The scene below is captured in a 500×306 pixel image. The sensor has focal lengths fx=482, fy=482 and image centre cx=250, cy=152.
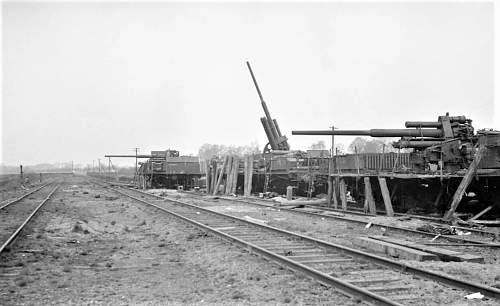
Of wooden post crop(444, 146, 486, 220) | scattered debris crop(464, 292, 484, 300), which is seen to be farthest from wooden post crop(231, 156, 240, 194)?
scattered debris crop(464, 292, 484, 300)

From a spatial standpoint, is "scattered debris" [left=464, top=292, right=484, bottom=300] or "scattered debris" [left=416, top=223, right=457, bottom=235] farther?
"scattered debris" [left=416, top=223, right=457, bottom=235]

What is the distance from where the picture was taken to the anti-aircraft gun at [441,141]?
47.8 ft

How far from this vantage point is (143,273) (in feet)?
24.0

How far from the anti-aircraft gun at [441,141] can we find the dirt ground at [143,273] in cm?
810

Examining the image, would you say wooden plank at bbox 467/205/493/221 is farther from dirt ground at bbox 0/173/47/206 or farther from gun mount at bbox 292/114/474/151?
dirt ground at bbox 0/173/47/206

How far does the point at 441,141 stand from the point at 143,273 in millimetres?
11603

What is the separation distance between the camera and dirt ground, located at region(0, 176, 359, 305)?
5.80m

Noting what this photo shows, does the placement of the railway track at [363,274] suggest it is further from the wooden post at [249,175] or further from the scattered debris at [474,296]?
the wooden post at [249,175]

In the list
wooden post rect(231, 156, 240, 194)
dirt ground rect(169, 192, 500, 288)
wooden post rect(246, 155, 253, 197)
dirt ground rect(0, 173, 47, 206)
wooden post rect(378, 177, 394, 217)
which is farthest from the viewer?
dirt ground rect(0, 173, 47, 206)

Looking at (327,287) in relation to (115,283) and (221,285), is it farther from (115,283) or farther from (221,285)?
(115,283)

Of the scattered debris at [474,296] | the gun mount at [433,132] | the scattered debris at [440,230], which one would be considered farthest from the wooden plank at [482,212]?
the scattered debris at [474,296]

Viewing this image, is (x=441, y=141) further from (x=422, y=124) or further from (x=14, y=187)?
(x=14, y=187)

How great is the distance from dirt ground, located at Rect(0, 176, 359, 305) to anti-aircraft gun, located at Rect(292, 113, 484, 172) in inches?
319

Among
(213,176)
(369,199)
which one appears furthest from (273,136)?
Result: (369,199)
